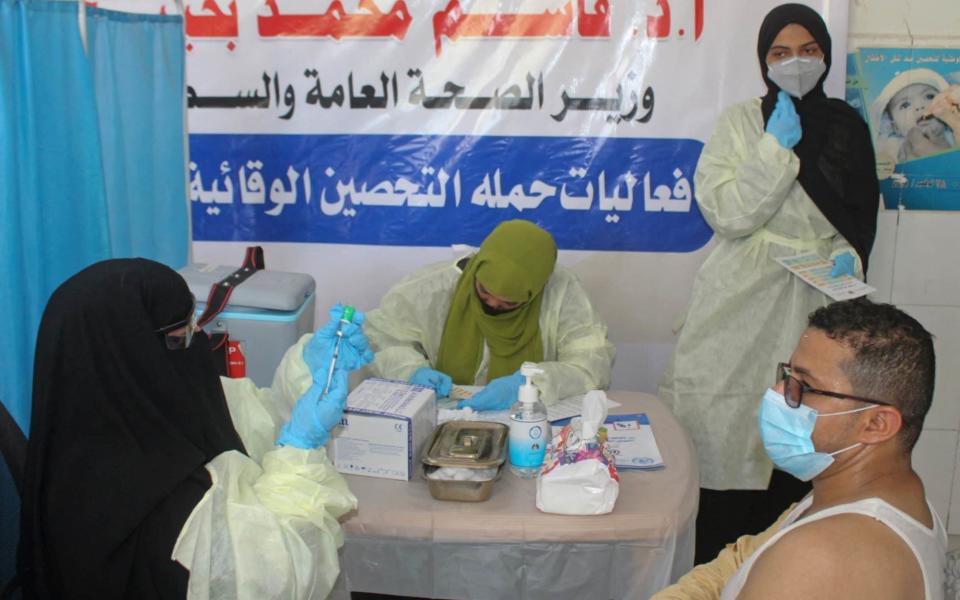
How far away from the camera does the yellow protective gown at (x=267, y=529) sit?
4.43 feet

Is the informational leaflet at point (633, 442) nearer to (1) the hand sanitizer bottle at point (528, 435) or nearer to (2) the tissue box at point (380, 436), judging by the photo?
(1) the hand sanitizer bottle at point (528, 435)

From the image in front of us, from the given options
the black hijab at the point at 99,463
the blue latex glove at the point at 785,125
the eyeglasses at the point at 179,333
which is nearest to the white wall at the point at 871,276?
the blue latex glove at the point at 785,125

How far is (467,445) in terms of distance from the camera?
1692 millimetres

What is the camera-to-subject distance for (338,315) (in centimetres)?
169

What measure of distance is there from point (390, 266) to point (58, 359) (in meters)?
1.96

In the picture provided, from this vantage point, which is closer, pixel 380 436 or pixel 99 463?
pixel 99 463

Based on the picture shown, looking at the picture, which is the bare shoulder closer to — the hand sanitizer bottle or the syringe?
the hand sanitizer bottle

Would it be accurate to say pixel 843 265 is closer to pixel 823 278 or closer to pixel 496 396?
pixel 823 278

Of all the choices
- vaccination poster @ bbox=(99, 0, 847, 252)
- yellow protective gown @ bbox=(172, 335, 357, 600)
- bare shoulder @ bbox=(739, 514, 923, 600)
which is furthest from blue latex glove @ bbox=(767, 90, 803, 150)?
yellow protective gown @ bbox=(172, 335, 357, 600)

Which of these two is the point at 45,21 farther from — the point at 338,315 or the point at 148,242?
the point at 338,315

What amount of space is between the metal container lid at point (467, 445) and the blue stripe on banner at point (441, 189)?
1.48 meters

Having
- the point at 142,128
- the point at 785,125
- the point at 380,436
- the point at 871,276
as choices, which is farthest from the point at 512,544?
the point at 871,276

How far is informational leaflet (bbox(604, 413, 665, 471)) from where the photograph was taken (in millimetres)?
1753

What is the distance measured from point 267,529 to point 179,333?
413mm
